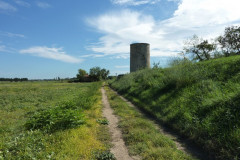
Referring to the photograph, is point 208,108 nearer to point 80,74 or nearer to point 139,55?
point 139,55

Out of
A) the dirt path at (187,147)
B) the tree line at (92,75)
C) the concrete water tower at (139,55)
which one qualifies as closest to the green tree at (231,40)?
the concrete water tower at (139,55)

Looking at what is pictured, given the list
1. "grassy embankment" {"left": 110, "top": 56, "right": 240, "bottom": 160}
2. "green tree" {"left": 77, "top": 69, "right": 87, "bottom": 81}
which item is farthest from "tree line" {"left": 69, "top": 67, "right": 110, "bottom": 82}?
"grassy embankment" {"left": 110, "top": 56, "right": 240, "bottom": 160}

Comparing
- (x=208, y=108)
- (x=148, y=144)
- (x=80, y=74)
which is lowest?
(x=148, y=144)

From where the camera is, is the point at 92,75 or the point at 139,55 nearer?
the point at 139,55

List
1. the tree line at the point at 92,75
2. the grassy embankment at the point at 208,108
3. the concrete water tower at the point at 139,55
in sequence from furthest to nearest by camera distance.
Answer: the tree line at the point at 92,75, the concrete water tower at the point at 139,55, the grassy embankment at the point at 208,108

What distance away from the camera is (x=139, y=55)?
23.9m

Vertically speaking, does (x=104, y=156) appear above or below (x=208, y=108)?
below

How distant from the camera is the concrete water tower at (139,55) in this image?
23.7 meters

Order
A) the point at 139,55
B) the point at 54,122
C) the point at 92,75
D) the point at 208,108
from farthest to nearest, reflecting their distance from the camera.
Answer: the point at 92,75 < the point at 139,55 < the point at 208,108 < the point at 54,122

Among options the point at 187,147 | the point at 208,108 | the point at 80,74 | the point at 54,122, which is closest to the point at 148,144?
the point at 187,147

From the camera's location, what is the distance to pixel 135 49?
942 inches

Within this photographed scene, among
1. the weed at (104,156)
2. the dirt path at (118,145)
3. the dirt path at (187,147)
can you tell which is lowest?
the dirt path at (187,147)

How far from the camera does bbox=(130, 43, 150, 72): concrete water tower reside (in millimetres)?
23694

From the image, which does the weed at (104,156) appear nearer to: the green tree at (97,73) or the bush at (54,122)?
the bush at (54,122)
